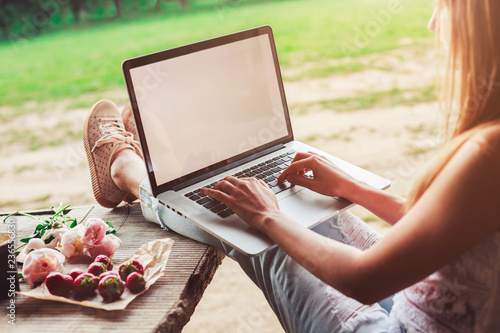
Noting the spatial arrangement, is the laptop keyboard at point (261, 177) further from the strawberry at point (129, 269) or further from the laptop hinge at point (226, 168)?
the strawberry at point (129, 269)

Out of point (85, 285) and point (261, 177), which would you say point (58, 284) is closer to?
point (85, 285)

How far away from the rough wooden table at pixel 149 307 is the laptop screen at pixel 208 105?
174 mm

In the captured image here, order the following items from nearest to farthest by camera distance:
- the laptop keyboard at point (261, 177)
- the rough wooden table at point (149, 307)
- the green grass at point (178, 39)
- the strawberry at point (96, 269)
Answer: the rough wooden table at point (149, 307) → the strawberry at point (96, 269) → the laptop keyboard at point (261, 177) → the green grass at point (178, 39)

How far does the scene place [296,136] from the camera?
136 inches

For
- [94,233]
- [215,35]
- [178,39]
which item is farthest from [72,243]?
[178,39]

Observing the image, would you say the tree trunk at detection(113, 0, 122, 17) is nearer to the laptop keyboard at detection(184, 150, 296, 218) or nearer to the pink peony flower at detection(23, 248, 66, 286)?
the laptop keyboard at detection(184, 150, 296, 218)

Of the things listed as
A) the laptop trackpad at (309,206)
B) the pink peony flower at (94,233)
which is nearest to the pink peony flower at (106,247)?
the pink peony flower at (94,233)

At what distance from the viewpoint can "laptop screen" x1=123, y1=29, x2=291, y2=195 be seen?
1062mm

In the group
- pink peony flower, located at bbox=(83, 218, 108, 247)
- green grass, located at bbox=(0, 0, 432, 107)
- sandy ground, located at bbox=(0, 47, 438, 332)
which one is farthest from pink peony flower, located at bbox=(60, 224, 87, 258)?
green grass, located at bbox=(0, 0, 432, 107)

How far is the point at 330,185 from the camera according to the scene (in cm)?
A: 104

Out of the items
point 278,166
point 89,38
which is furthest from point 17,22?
point 278,166

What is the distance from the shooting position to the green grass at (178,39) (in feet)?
17.3

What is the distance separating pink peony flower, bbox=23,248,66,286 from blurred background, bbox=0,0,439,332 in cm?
69

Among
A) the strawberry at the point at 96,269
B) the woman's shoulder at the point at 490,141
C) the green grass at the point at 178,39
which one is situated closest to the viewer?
the woman's shoulder at the point at 490,141
